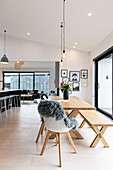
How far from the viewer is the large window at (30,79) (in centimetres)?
1124

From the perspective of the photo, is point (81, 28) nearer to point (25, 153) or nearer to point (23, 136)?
point (23, 136)

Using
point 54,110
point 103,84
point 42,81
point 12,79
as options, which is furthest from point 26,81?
point 54,110

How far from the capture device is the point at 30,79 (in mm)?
11281

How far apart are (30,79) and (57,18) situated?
7.28 m

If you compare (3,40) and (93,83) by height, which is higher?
(3,40)

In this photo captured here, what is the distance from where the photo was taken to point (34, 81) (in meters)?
11.3

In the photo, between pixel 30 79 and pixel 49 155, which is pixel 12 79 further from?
pixel 49 155

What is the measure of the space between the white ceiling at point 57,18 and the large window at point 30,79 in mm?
5213

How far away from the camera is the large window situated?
11242mm

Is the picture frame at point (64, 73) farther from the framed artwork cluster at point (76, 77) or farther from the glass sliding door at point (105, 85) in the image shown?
the glass sliding door at point (105, 85)

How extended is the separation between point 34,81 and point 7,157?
9.34 metres

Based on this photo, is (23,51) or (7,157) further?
(23,51)

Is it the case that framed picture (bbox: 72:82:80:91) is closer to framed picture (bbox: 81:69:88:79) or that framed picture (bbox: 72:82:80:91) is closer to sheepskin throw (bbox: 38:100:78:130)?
framed picture (bbox: 81:69:88:79)

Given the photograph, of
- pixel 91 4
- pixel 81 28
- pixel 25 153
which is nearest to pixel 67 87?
pixel 25 153
